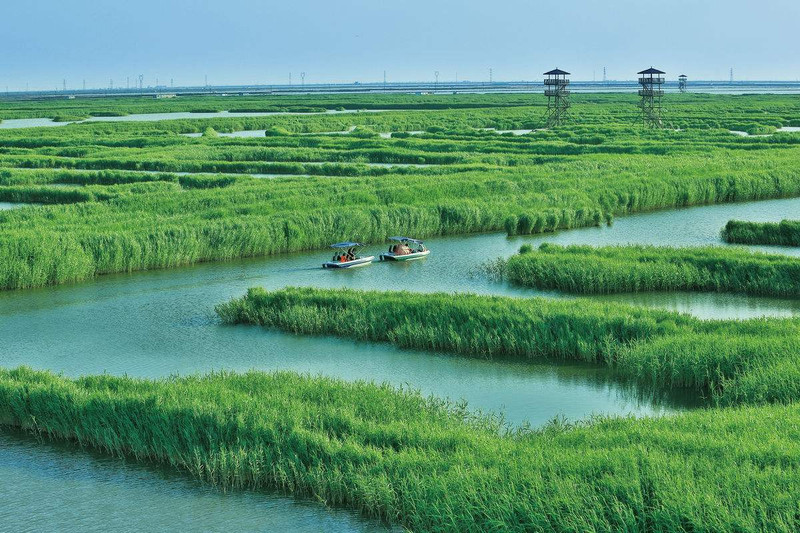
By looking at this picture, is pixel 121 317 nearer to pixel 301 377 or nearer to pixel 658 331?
pixel 301 377

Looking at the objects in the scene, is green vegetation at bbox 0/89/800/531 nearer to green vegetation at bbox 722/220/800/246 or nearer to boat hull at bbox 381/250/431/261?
green vegetation at bbox 722/220/800/246

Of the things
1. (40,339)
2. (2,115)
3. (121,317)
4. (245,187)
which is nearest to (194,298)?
(121,317)

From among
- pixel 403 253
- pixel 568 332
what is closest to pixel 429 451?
pixel 568 332

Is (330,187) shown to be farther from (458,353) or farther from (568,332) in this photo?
(568,332)

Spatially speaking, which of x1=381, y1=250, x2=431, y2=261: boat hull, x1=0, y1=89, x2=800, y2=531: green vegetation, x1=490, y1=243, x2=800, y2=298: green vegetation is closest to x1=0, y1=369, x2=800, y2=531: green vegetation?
x1=0, y1=89, x2=800, y2=531: green vegetation

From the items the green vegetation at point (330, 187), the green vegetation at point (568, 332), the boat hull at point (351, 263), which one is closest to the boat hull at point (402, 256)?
the boat hull at point (351, 263)
